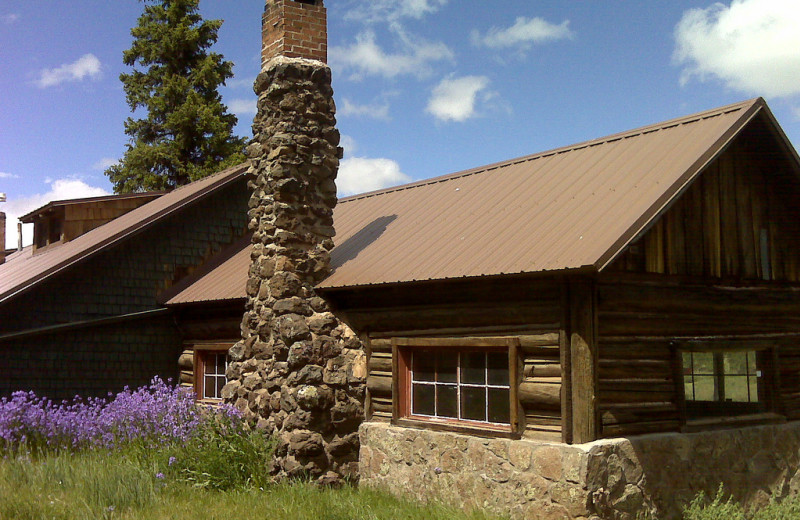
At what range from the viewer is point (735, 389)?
1112 centimetres

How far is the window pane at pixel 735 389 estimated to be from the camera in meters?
11.1

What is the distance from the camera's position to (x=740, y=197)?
1109 cm

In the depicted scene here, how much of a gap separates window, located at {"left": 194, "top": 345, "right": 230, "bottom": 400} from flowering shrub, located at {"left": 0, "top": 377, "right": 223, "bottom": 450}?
1777mm

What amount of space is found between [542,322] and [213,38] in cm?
2271

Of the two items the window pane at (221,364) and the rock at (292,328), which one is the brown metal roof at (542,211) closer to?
the rock at (292,328)

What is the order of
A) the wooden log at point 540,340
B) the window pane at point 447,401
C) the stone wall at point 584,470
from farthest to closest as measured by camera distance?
the window pane at point 447,401
the wooden log at point 540,340
the stone wall at point 584,470

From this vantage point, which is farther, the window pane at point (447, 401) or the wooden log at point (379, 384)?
the wooden log at point (379, 384)

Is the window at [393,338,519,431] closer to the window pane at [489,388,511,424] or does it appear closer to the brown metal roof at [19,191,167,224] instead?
the window pane at [489,388,511,424]

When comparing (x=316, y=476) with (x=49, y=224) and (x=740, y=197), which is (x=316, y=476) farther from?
(x=49, y=224)

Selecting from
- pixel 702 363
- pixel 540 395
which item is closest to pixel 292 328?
pixel 540 395

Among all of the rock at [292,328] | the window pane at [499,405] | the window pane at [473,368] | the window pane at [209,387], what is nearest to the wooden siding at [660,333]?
the window pane at [499,405]

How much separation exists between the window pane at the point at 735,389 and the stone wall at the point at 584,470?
20.7 inches

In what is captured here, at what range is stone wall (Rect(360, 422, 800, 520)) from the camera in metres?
8.65

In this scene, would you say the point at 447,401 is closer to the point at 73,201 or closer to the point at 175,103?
the point at 73,201
